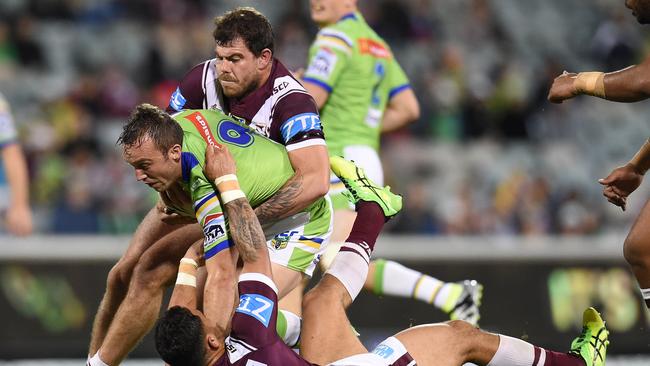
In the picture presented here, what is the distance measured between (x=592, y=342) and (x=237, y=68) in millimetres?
2332

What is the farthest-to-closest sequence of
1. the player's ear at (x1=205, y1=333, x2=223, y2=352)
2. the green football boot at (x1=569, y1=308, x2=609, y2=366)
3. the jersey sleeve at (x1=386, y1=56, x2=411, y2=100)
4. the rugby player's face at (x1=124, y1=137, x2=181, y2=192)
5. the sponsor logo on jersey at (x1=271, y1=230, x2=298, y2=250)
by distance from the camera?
1. the jersey sleeve at (x1=386, y1=56, x2=411, y2=100)
2. the green football boot at (x1=569, y1=308, x2=609, y2=366)
3. the sponsor logo on jersey at (x1=271, y1=230, x2=298, y2=250)
4. the rugby player's face at (x1=124, y1=137, x2=181, y2=192)
5. the player's ear at (x1=205, y1=333, x2=223, y2=352)

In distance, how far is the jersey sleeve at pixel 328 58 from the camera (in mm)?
7281

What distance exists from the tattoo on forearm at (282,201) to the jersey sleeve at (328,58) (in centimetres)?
202

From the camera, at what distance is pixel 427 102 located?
13.2 metres

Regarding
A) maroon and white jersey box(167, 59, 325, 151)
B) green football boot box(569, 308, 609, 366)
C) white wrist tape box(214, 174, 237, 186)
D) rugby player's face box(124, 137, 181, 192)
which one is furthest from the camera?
green football boot box(569, 308, 609, 366)

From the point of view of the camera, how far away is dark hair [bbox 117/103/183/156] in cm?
496

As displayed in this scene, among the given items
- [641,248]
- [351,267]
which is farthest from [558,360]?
[351,267]

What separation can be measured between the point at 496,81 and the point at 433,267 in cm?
460

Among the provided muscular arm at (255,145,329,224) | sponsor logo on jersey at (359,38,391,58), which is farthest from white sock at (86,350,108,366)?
sponsor logo on jersey at (359,38,391,58)

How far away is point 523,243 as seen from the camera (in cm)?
1025

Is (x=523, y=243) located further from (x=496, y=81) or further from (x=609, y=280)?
(x=496, y=81)

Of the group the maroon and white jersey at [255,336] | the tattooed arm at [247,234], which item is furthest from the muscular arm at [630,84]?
the maroon and white jersey at [255,336]

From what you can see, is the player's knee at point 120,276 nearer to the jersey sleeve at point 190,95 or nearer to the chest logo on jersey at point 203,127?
the jersey sleeve at point 190,95

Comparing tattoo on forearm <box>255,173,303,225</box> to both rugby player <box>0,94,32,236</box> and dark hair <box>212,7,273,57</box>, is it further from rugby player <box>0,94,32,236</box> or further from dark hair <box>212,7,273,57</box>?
rugby player <box>0,94,32,236</box>
